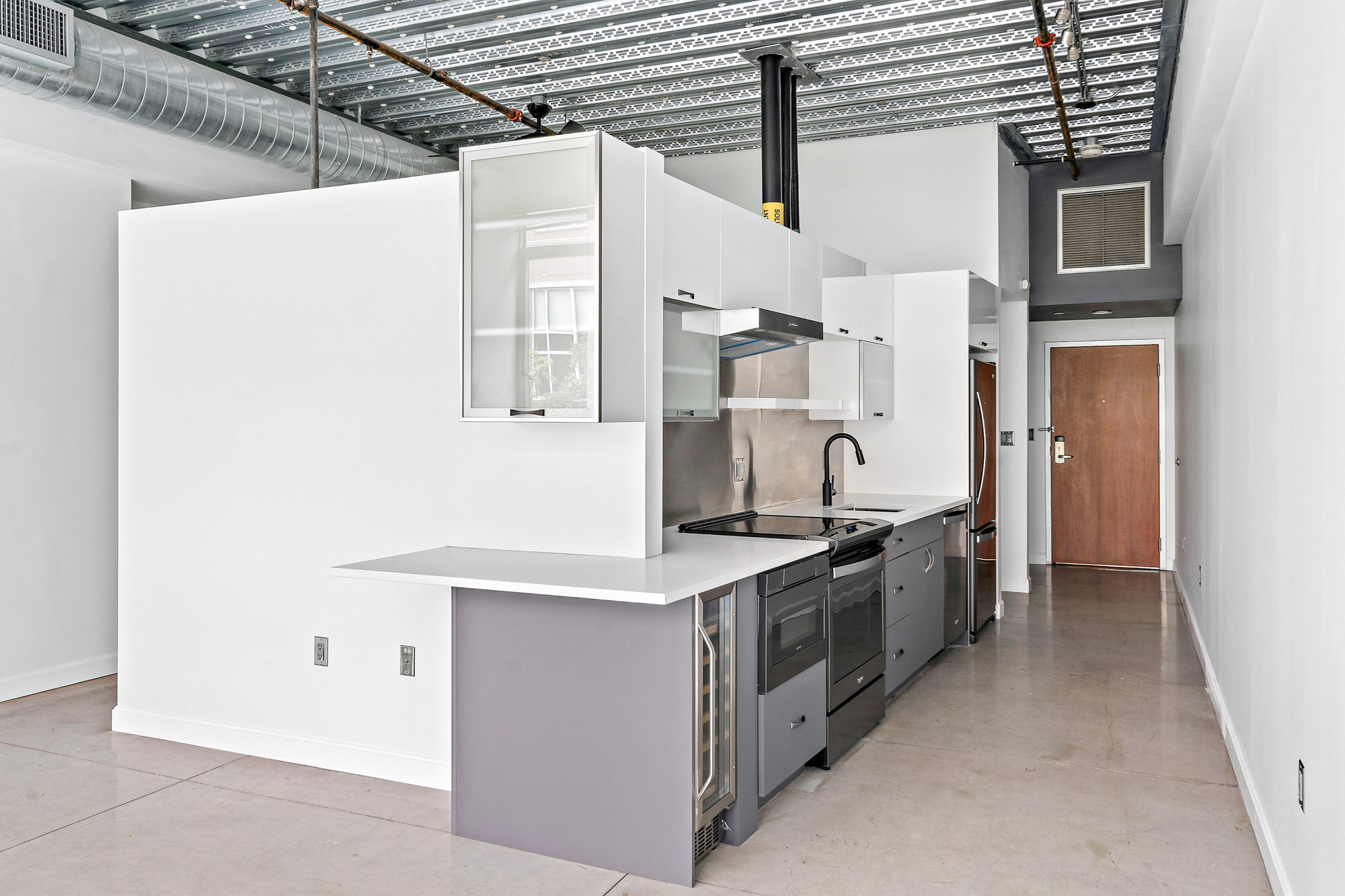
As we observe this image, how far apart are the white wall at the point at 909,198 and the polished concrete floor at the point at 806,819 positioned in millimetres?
3165

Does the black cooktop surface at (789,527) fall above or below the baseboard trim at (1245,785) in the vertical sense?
above

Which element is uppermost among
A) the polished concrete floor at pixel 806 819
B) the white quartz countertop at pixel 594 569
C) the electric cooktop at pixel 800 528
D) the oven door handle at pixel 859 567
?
the electric cooktop at pixel 800 528

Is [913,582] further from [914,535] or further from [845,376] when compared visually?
[845,376]

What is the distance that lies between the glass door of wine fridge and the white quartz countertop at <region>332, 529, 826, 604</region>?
11 cm

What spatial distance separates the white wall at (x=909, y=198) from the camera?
6.57 meters

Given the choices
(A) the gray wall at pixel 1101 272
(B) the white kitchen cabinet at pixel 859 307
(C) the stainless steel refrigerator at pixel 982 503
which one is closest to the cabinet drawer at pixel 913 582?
(C) the stainless steel refrigerator at pixel 982 503

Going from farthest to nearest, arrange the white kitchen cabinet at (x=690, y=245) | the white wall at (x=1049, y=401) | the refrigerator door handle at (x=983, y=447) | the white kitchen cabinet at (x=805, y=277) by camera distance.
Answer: the white wall at (x=1049, y=401) < the refrigerator door handle at (x=983, y=447) < the white kitchen cabinet at (x=805, y=277) < the white kitchen cabinet at (x=690, y=245)

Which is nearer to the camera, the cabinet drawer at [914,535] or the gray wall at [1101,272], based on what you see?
the cabinet drawer at [914,535]

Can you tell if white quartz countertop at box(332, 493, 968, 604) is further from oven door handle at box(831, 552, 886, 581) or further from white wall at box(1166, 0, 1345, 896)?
white wall at box(1166, 0, 1345, 896)

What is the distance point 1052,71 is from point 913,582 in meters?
2.87

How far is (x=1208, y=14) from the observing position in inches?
133

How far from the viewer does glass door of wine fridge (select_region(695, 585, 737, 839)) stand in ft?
9.46

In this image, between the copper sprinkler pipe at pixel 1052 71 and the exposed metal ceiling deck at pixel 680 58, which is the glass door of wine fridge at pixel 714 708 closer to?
the exposed metal ceiling deck at pixel 680 58

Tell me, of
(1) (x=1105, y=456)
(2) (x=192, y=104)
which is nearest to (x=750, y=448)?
(2) (x=192, y=104)
